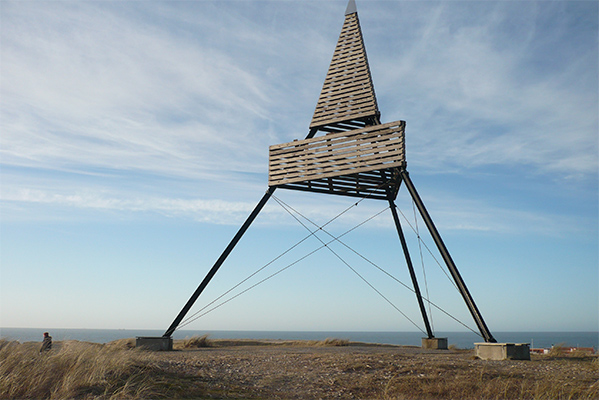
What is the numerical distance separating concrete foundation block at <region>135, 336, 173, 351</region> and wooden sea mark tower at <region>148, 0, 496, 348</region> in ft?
0.76

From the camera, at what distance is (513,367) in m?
9.81

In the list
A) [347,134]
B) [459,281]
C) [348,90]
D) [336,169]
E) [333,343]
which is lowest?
[333,343]

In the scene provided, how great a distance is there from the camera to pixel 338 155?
14.7m

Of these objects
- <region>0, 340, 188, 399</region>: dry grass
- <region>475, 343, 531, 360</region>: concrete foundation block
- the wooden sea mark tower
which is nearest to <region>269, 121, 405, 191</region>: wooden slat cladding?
the wooden sea mark tower

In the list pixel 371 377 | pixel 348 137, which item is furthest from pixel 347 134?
pixel 371 377

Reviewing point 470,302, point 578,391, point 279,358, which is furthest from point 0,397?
point 470,302

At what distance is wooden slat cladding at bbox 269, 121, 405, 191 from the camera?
13891mm

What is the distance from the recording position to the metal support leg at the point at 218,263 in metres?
14.0

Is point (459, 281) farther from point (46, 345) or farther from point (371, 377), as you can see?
point (46, 345)

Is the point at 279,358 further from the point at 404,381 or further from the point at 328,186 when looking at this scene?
the point at 328,186

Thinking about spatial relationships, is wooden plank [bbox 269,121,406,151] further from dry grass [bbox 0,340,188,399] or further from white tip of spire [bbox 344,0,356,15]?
dry grass [bbox 0,340,188,399]

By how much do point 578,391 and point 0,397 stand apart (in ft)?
29.5

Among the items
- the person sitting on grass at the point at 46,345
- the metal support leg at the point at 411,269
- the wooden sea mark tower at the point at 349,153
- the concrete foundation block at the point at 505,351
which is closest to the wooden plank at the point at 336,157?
the wooden sea mark tower at the point at 349,153

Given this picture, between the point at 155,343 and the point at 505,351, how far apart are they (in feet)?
30.7
